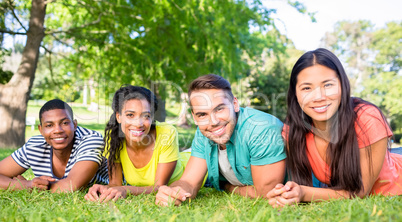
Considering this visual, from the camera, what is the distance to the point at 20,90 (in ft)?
31.2

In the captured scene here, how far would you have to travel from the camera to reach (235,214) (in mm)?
2250

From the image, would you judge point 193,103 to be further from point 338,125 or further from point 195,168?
point 338,125

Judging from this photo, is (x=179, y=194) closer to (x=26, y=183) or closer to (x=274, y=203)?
(x=274, y=203)

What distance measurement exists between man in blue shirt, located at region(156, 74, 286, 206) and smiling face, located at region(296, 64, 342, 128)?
0.42m

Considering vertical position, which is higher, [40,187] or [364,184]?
[364,184]

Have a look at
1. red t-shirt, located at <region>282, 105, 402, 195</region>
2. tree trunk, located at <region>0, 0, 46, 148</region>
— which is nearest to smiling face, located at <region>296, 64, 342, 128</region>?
red t-shirt, located at <region>282, 105, 402, 195</region>

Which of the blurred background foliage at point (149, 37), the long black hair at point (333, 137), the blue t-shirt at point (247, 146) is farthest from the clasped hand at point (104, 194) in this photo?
the blurred background foliage at point (149, 37)

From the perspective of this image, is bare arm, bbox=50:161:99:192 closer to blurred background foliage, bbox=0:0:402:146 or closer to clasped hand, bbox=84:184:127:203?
clasped hand, bbox=84:184:127:203

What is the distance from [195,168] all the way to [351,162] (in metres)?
1.40

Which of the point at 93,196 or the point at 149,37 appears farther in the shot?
the point at 149,37

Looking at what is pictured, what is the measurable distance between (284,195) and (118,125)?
2138 mm

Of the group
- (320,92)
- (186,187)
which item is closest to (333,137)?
(320,92)

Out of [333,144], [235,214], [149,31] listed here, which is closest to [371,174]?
[333,144]

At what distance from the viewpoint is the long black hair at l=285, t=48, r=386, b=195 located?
2748 mm
